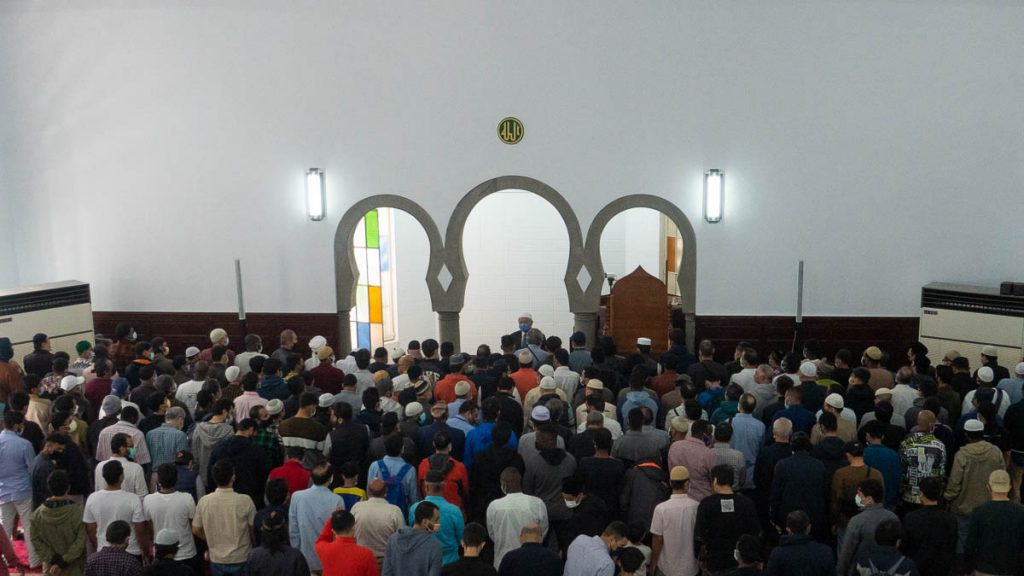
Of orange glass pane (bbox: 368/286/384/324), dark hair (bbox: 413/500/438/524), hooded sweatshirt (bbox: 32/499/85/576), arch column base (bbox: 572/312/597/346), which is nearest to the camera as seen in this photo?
dark hair (bbox: 413/500/438/524)

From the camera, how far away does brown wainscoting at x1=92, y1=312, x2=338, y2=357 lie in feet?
46.5

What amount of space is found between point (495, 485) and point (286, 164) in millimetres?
7741

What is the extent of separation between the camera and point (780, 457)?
794 centimetres

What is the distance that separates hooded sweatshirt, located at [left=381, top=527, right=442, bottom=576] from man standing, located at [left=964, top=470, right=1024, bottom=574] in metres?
4.06

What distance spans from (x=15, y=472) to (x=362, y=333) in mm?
8834

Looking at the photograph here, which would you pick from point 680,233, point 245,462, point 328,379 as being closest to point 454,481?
point 245,462

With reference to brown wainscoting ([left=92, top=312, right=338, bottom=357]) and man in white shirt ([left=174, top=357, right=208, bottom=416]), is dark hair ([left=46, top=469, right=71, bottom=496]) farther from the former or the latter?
brown wainscoting ([left=92, top=312, right=338, bottom=357])

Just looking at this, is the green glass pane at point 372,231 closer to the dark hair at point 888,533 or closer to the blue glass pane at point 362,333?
the blue glass pane at point 362,333

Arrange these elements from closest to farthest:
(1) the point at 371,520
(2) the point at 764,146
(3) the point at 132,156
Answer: (1) the point at 371,520, (2) the point at 764,146, (3) the point at 132,156

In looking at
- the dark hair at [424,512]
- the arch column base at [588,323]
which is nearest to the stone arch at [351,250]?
the arch column base at [588,323]

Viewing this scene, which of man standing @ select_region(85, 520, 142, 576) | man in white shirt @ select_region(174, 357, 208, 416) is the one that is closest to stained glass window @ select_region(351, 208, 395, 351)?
man in white shirt @ select_region(174, 357, 208, 416)

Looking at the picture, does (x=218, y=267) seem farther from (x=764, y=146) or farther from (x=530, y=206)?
(x=764, y=146)

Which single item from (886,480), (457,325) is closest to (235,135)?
(457,325)

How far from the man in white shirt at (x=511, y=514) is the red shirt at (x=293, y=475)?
1.61 m
